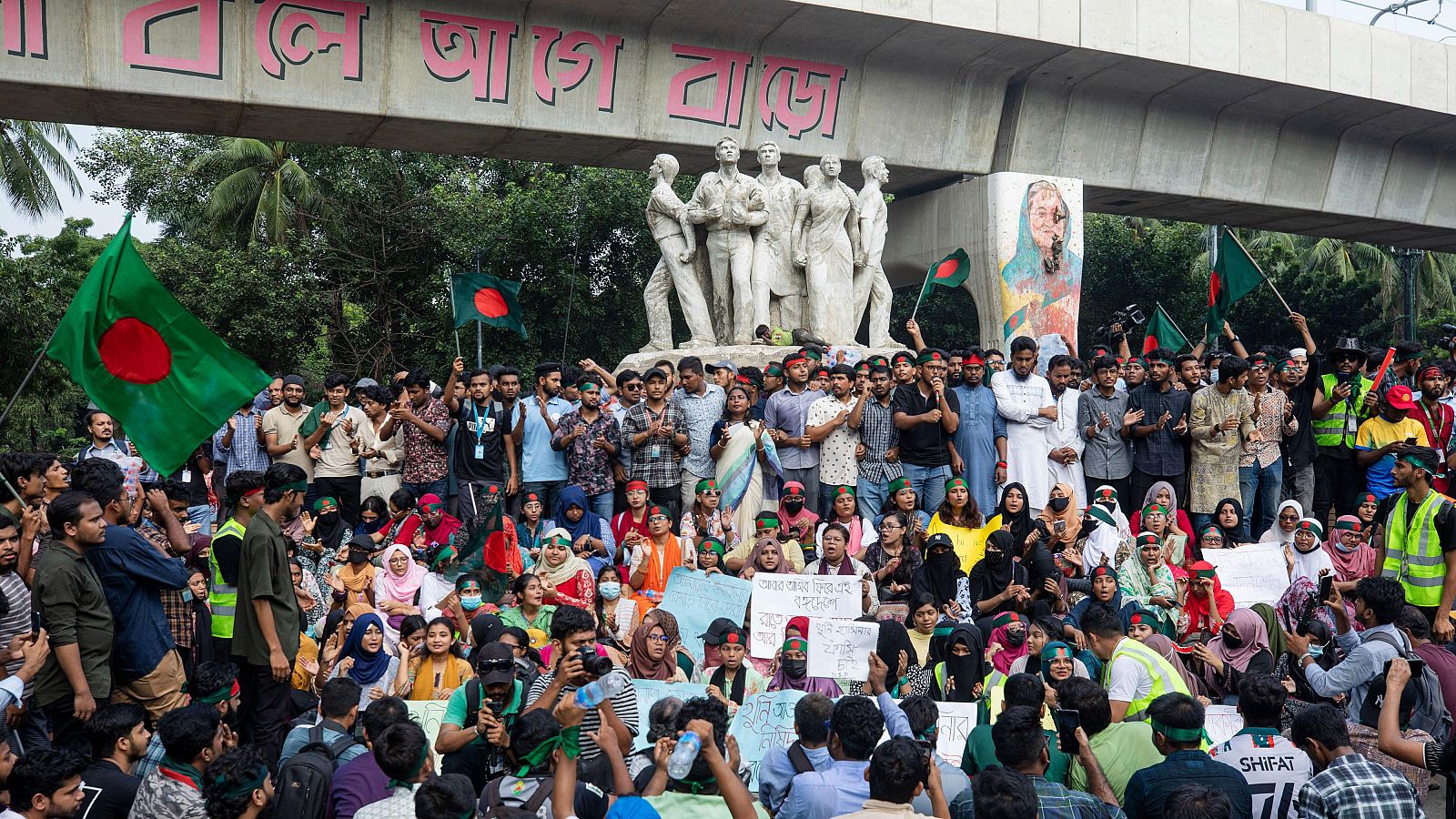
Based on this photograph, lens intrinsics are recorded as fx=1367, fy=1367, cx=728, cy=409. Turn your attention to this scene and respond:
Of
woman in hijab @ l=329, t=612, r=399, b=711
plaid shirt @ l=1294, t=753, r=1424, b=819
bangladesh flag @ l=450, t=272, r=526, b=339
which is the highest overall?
bangladesh flag @ l=450, t=272, r=526, b=339

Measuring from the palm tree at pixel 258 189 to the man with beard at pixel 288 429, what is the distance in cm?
1571

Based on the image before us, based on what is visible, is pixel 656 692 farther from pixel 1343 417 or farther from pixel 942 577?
pixel 1343 417

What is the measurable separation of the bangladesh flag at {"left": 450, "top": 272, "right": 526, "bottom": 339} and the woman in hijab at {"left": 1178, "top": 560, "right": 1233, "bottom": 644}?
6.18 m

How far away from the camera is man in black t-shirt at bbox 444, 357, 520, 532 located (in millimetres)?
10258

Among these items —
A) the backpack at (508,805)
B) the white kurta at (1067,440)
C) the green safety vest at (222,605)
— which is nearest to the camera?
the backpack at (508,805)

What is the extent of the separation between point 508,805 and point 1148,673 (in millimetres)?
3379

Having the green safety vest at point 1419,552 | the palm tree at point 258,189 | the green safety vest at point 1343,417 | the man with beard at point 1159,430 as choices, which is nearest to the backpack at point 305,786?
the green safety vest at point 1419,552

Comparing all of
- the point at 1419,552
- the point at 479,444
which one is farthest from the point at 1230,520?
the point at 479,444

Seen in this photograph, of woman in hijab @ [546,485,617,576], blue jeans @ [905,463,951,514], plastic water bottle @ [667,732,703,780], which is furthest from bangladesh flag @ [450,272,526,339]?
plastic water bottle @ [667,732,703,780]

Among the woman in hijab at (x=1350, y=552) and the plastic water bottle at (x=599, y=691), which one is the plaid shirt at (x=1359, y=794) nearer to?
the plastic water bottle at (x=599, y=691)

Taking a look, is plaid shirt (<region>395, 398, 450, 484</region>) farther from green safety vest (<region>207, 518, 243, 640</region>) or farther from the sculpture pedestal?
Result: green safety vest (<region>207, 518, 243, 640</region>)

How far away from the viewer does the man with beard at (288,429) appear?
10281 millimetres

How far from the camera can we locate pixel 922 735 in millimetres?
5801

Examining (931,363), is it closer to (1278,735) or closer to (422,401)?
(422,401)
